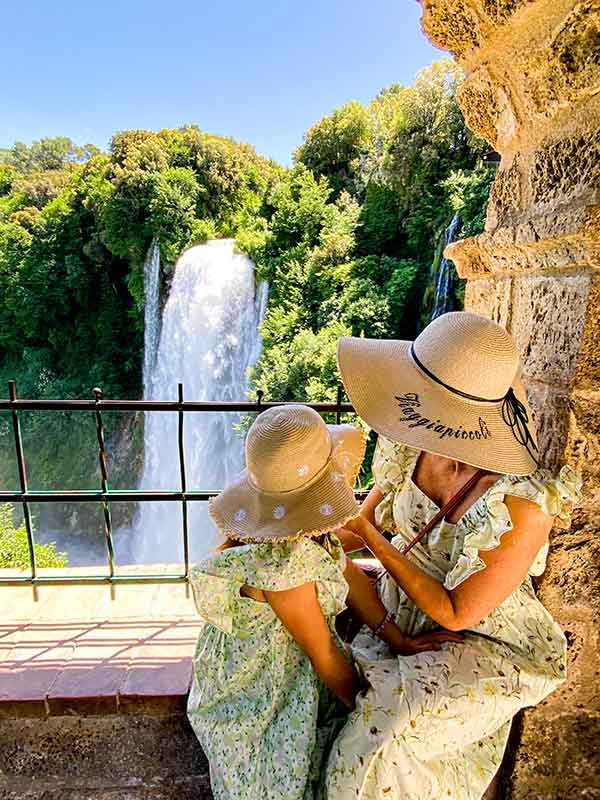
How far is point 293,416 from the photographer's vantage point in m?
0.97

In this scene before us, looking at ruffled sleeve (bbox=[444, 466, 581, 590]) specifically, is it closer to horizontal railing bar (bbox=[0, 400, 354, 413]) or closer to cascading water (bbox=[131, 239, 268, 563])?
horizontal railing bar (bbox=[0, 400, 354, 413])

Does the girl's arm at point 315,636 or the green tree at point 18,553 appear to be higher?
the girl's arm at point 315,636

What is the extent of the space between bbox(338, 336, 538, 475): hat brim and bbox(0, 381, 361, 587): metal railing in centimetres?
60

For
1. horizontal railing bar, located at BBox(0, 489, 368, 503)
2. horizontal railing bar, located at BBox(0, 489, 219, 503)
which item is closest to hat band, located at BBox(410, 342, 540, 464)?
horizontal railing bar, located at BBox(0, 489, 368, 503)

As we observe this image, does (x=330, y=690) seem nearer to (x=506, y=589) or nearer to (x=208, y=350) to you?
(x=506, y=589)

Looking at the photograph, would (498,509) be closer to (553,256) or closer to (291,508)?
(291,508)

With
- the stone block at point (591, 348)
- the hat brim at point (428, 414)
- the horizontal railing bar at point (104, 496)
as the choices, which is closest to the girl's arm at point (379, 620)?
the hat brim at point (428, 414)

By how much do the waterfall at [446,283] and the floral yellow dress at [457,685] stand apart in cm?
1137

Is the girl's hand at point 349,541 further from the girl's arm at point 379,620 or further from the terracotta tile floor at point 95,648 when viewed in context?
the terracotta tile floor at point 95,648

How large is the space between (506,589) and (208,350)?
54.1 ft

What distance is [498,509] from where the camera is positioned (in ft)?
3.11

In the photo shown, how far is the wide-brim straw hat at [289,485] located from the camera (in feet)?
3.08

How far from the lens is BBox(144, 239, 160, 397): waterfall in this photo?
19.3m

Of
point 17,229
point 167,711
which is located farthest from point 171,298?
point 167,711
